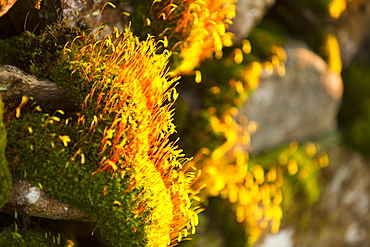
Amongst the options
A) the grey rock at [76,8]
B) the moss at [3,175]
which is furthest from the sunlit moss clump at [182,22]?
the moss at [3,175]

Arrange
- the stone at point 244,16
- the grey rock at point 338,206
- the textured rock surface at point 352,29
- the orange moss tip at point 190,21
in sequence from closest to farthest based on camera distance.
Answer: the orange moss tip at point 190,21, the stone at point 244,16, the grey rock at point 338,206, the textured rock surface at point 352,29

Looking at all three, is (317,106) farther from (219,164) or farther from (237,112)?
(219,164)

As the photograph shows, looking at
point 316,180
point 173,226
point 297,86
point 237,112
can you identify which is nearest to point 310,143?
point 316,180

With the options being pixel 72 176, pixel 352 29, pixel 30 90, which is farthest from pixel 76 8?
pixel 352 29

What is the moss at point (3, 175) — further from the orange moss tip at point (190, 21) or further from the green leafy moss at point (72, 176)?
the orange moss tip at point (190, 21)

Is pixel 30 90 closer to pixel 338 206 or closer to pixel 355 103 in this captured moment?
pixel 338 206

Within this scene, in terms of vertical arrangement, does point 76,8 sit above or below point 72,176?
above
